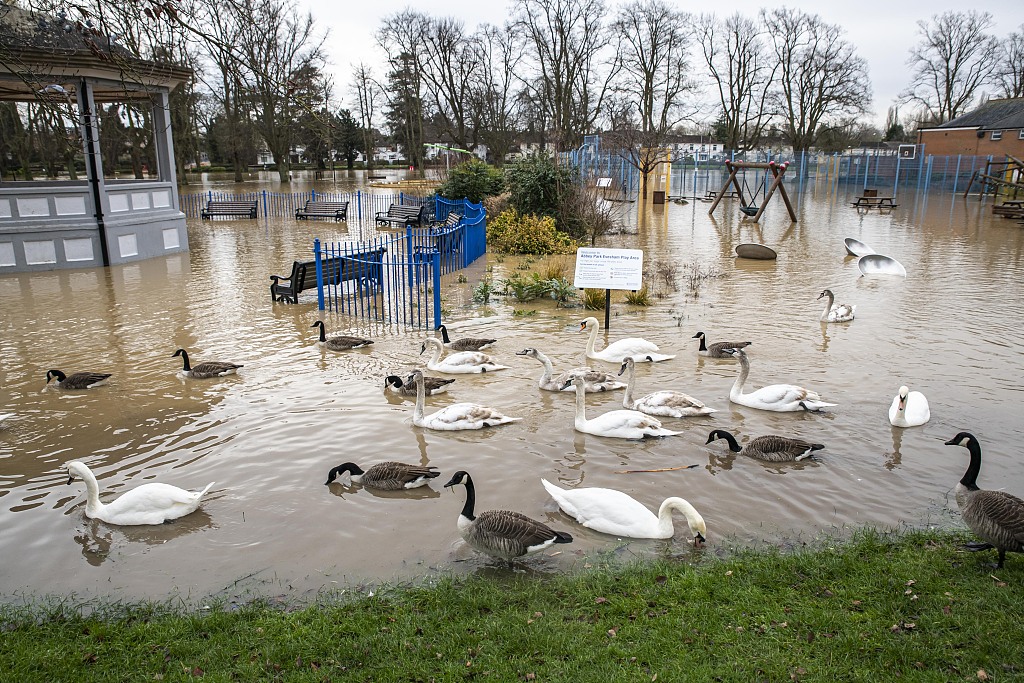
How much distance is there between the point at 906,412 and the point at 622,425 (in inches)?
129

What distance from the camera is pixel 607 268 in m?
11.5

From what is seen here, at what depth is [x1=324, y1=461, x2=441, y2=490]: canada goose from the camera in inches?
259

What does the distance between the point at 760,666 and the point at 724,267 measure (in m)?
16.1

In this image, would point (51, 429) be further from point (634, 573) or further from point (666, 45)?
point (666, 45)

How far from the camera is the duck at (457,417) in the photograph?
7.97 metres

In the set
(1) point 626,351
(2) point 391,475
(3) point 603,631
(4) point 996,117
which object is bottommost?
(3) point 603,631

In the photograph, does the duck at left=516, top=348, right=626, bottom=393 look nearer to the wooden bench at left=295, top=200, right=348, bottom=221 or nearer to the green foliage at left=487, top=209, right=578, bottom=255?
the green foliage at left=487, top=209, right=578, bottom=255

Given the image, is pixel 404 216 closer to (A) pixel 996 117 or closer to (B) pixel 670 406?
(B) pixel 670 406

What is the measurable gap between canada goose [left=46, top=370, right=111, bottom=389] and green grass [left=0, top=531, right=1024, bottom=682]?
198 inches

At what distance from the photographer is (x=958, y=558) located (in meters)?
5.15

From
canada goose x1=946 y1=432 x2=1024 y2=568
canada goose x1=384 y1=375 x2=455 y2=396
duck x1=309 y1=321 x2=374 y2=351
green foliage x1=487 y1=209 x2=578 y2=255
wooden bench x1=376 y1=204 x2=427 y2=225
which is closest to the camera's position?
canada goose x1=946 y1=432 x2=1024 y2=568

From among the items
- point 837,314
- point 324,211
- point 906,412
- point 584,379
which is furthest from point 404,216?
point 906,412

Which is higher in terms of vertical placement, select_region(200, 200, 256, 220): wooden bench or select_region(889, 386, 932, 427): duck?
select_region(200, 200, 256, 220): wooden bench

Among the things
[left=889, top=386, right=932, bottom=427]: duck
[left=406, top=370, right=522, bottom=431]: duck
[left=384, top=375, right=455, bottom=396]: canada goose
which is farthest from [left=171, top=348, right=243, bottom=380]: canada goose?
[left=889, top=386, right=932, bottom=427]: duck
